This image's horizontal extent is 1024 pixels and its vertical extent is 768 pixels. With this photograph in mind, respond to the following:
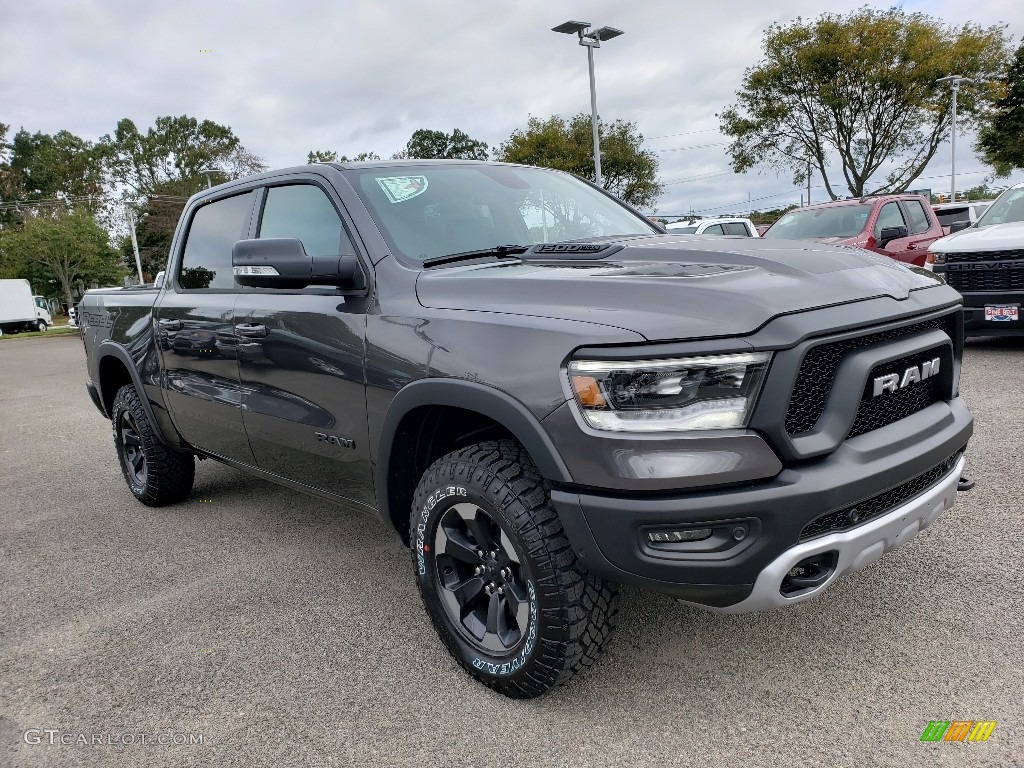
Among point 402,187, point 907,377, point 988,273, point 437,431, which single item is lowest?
point 988,273

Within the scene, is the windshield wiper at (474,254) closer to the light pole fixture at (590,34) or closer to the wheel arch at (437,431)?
the wheel arch at (437,431)

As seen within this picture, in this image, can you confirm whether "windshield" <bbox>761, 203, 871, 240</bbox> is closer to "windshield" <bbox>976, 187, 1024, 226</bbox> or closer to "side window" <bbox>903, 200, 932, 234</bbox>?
"side window" <bbox>903, 200, 932, 234</bbox>

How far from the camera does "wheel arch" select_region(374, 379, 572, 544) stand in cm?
214

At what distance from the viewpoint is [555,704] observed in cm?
242

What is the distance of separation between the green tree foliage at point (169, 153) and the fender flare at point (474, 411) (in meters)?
62.0

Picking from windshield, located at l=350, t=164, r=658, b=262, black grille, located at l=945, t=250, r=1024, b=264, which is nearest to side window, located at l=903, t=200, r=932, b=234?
black grille, located at l=945, t=250, r=1024, b=264

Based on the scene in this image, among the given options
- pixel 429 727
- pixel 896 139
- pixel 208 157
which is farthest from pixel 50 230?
pixel 429 727

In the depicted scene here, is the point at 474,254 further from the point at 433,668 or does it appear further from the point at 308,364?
the point at 433,668

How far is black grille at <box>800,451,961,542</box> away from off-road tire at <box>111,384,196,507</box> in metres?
3.87

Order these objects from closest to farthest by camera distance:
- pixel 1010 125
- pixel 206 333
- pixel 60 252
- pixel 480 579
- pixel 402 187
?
pixel 480 579 < pixel 402 187 < pixel 206 333 < pixel 1010 125 < pixel 60 252

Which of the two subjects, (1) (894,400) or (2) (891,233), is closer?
(1) (894,400)

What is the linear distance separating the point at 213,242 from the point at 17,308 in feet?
140

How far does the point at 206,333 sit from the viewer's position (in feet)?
12.3

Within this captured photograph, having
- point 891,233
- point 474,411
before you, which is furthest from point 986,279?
point 474,411
